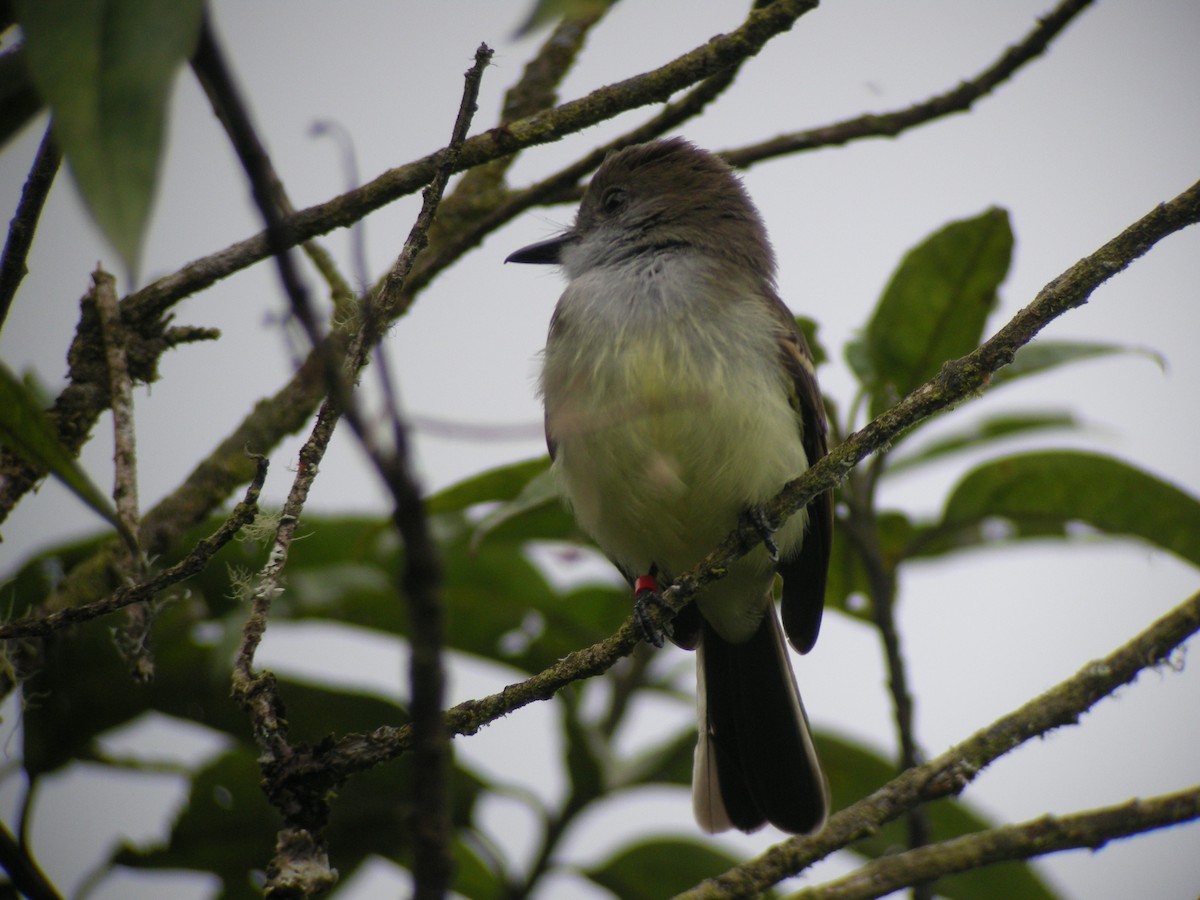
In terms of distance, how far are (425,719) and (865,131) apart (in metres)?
2.81

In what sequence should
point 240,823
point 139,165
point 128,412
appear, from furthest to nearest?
1. point 240,823
2. point 128,412
3. point 139,165

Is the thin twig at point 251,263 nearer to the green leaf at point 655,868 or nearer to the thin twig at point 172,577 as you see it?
the thin twig at point 172,577

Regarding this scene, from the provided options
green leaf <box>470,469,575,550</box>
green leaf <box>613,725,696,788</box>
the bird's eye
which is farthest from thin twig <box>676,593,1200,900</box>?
the bird's eye

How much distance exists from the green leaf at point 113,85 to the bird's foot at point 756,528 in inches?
62.7

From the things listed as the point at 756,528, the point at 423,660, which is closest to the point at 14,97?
the point at 423,660

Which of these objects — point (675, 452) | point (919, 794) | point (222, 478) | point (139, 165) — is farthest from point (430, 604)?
point (675, 452)

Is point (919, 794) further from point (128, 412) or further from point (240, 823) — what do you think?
point (240, 823)

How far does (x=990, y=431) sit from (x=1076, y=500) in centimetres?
48

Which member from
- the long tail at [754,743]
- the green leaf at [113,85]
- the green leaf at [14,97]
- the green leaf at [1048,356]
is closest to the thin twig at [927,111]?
the green leaf at [1048,356]

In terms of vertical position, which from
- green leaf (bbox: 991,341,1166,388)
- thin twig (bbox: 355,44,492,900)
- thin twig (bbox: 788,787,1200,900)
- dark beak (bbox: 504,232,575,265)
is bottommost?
thin twig (bbox: 355,44,492,900)

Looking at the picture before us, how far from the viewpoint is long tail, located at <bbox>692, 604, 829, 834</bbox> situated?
3697 mm

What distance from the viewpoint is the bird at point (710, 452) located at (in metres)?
3.46

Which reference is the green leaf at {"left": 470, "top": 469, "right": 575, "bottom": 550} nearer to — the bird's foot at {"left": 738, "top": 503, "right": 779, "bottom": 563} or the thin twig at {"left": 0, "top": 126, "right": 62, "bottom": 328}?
the bird's foot at {"left": 738, "top": 503, "right": 779, "bottom": 563}

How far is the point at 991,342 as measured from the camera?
2121mm
